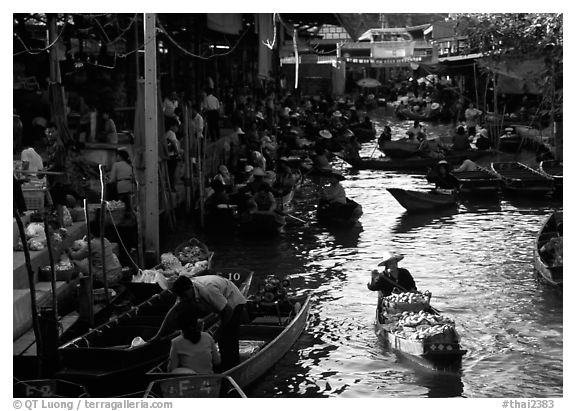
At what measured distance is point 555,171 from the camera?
21672 millimetres

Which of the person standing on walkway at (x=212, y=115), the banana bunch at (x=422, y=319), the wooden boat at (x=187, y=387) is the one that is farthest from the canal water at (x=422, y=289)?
the person standing on walkway at (x=212, y=115)

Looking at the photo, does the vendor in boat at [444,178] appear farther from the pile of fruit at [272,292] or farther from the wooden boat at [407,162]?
the pile of fruit at [272,292]

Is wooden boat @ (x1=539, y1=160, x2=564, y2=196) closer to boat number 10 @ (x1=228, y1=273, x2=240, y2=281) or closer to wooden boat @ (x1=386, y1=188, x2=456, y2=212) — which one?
wooden boat @ (x1=386, y1=188, x2=456, y2=212)

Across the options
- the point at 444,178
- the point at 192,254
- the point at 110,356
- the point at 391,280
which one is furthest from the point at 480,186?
the point at 110,356

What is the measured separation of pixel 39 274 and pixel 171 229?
5.70m

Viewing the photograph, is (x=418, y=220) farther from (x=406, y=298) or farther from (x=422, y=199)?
(x=406, y=298)

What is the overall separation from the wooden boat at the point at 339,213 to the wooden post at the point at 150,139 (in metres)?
5.06

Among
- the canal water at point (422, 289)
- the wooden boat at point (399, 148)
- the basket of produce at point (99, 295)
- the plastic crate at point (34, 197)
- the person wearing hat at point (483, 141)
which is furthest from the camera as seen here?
the person wearing hat at point (483, 141)

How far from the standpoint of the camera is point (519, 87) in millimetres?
26641

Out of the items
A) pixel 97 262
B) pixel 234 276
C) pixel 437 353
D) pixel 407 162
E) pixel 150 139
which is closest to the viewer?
pixel 437 353

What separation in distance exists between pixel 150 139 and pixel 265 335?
14.0 feet

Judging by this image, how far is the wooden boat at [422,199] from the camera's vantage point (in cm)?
1928

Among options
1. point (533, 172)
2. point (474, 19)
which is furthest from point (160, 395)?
point (533, 172)

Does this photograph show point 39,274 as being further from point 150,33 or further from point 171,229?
point 171,229
